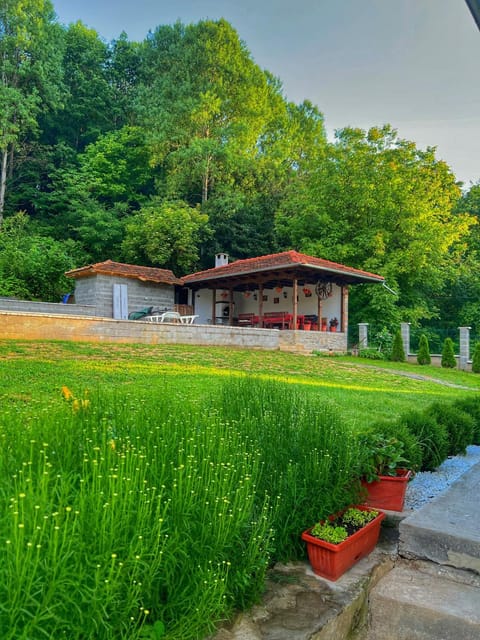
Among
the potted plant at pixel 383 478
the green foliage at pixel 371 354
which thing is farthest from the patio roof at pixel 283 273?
the potted plant at pixel 383 478

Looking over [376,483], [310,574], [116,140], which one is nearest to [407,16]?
[376,483]

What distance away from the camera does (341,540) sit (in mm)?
2389

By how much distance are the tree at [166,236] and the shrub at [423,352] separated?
37.9ft

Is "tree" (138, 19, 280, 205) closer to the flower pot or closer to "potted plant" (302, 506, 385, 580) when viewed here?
the flower pot

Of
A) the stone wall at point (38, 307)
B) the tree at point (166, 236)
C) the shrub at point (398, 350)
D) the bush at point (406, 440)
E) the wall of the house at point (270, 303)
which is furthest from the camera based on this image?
the tree at point (166, 236)

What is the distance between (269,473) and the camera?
2.65m

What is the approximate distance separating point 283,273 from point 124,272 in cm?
650

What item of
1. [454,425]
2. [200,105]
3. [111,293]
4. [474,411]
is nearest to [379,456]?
[454,425]

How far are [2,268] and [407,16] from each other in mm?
19161

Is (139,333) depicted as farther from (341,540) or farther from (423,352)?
(423,352)

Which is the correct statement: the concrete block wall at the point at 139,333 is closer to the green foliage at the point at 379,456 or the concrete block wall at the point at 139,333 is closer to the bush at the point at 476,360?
the bush at the point at 476,360

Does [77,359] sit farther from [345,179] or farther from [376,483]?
[345,179]

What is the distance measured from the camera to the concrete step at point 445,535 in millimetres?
2457

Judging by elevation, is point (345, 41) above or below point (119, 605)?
above
